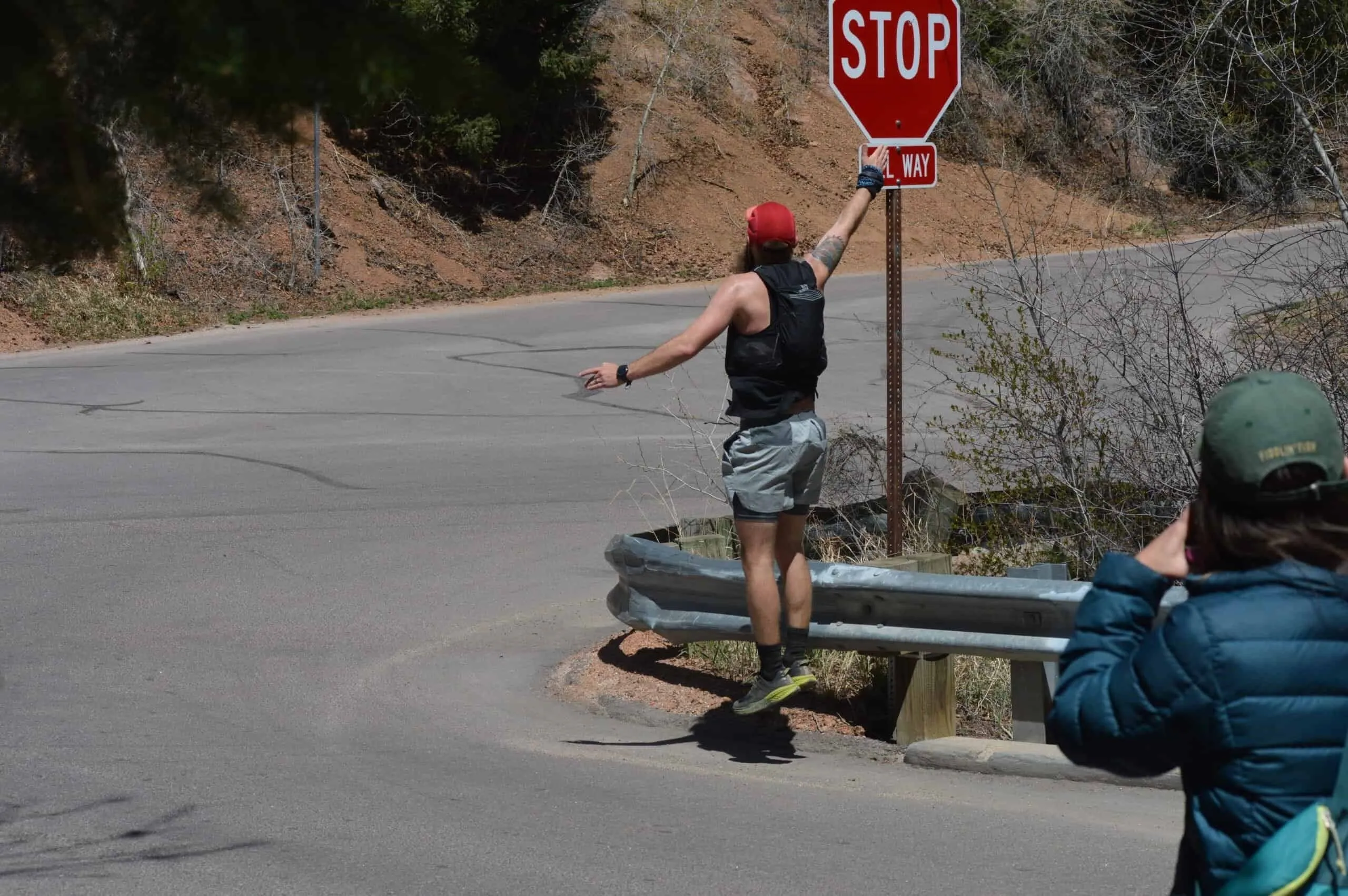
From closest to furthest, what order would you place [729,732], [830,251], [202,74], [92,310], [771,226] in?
[202,74] < [771,226] < [830,251] < [729,732] < [92,310]

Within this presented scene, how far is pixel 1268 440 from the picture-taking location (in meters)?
2.46

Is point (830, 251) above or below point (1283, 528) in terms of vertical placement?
above

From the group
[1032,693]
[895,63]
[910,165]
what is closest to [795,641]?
[1032,693]

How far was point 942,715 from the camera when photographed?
6.18 metres

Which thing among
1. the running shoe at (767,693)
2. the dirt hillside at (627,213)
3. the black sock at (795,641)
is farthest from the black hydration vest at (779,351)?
the dirt hillside at (627,213)

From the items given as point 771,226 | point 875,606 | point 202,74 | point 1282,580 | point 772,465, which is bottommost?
point 875,606

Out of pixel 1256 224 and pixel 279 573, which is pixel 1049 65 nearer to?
pixel 1256 224

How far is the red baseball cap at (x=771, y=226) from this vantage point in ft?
19.8

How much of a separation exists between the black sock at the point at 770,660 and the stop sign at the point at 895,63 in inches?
88.1

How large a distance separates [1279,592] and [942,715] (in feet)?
12.5

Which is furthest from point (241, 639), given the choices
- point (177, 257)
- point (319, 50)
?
point (177, 257)

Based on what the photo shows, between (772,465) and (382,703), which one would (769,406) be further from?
(382,703)

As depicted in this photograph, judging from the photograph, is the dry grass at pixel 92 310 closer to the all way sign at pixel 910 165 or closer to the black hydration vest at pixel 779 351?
the all way sign at pixel 910 165

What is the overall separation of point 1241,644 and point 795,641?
12.5 ft
